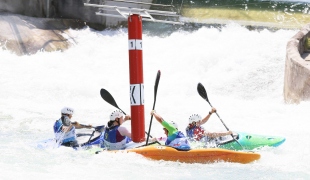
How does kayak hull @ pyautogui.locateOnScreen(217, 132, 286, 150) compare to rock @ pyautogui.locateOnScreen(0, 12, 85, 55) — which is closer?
kayak hull @ pyautogui.locateOnScreen(217, 132, 286, 150)

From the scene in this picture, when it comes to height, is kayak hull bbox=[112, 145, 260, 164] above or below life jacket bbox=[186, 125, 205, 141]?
below

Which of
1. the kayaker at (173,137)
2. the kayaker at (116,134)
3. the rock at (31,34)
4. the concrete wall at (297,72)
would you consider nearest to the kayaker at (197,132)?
the kayaker at (173,137)

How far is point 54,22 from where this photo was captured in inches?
704

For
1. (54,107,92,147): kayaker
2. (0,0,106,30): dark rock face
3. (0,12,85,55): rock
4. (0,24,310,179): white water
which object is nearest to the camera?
(0,24,310,179): white water

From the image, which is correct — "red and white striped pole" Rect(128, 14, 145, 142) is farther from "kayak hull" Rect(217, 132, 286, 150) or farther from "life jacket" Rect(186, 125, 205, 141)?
"kayak hull" Rect(217, 132, 286, 150)

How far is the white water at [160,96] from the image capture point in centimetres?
895

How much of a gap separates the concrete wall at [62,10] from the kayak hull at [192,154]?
9468 mm

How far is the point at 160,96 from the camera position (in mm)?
14883

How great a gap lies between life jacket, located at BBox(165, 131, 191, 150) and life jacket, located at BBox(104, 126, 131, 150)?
24.6 inches

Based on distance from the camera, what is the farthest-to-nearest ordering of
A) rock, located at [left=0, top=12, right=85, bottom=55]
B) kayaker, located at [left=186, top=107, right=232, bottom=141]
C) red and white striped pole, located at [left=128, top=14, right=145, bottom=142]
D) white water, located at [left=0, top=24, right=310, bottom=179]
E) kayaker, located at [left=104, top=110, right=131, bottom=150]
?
rock, located at [left=0, top=12, right=85, bottom=55]
kayaker, located at [left=186, top=107, right=232, bottom=141]
kayaker, located at [left=104, top=110, right=131, bottom=150]
white water, located at [left=0, top=24, right=310, bottom=179]
red and white striped pole, located at [left=128, top=14, right=145, bottom=142]

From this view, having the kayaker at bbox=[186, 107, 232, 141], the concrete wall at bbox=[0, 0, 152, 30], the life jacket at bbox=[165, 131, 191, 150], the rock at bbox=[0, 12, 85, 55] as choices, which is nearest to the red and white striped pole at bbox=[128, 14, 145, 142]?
the life jacket at bbox=[165, 131, 191, 150]

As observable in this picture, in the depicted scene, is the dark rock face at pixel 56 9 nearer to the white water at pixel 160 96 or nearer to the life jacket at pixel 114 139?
the white water at pixel 160 96

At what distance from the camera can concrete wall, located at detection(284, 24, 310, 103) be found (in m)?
12.4

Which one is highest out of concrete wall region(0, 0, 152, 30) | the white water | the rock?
concrete wall region(0, 0, 152, 30)
